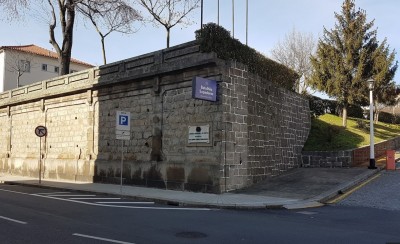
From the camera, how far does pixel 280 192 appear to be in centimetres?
1556

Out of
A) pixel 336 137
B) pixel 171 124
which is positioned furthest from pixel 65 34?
pixel 336 137

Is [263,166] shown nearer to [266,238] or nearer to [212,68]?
[212,68]

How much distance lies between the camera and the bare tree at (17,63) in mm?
58406

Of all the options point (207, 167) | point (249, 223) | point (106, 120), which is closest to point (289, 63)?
point (106, 120)

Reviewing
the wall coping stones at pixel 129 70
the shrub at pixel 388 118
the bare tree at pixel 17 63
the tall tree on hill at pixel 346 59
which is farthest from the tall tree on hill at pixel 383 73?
the bare tree at pixel 17 63

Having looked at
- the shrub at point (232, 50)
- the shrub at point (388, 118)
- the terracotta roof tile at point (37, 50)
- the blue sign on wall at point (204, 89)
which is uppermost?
the terracotta roof tile at point (37, 50)

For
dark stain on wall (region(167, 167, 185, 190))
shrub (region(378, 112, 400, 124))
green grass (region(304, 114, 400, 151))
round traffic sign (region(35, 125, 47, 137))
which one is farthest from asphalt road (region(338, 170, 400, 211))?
shrub (region(378, 112, 400, 124))

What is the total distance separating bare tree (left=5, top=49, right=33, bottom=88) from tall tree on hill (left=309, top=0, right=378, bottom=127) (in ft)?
148

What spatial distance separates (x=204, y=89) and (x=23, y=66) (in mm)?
51683

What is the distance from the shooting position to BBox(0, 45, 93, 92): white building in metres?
58.2

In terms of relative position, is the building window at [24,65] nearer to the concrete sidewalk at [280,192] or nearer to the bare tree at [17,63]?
the bare tree at [17,63]

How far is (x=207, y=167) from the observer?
634 inches

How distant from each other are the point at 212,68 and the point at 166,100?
3.12 metres

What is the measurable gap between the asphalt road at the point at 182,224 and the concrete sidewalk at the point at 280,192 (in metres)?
0.81
